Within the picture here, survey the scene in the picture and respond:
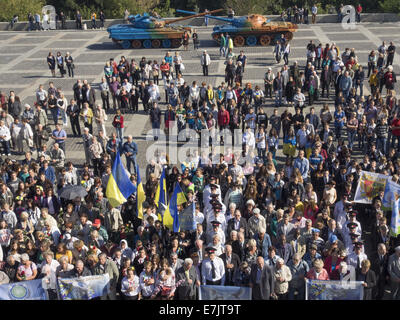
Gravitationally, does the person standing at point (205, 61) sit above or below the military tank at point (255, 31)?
below

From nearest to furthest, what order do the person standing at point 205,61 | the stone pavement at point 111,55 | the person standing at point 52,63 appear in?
1. the stone pavement at point 111,55
2. the person standing at point 205,61
3. the person standing at point 52,63

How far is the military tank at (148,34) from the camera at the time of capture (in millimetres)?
30016

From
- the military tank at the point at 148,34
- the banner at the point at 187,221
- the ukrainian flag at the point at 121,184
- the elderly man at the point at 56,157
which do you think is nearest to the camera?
the banner at the point at 187,221

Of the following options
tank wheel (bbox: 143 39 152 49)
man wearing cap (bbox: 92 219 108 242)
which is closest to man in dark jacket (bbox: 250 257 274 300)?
man wearing cap (bbox: 92 219 108 242)

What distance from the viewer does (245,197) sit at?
456 inches

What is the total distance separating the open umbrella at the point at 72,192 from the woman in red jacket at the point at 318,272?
5465 millimetres

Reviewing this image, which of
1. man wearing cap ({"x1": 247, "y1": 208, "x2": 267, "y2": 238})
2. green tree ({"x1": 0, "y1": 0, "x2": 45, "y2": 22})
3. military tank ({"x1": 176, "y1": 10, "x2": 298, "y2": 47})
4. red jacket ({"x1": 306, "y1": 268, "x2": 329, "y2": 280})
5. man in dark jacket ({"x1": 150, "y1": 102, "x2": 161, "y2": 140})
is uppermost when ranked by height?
green tree ({"x1": 0, "y1": 0, "x2": 45, "y2": 22})

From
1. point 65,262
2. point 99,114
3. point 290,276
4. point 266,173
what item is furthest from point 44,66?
point 290,276

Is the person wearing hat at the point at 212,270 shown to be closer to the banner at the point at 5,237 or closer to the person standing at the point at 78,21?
the banner at the point at 5,237

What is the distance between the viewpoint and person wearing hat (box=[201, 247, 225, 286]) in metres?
9.11

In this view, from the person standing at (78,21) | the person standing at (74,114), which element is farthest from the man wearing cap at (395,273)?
the person standing at (78,21)

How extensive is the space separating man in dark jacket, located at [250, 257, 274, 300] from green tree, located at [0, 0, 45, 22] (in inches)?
1481

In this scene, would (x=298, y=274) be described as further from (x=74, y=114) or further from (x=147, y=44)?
(x=147, y=44)

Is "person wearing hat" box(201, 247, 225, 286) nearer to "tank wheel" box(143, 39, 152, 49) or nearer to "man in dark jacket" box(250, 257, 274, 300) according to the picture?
"man in dark jacket" box(250, 257, 274, 300)
